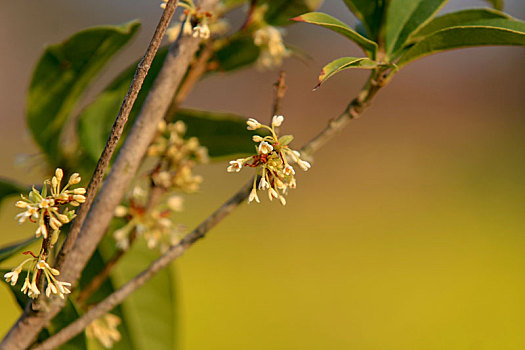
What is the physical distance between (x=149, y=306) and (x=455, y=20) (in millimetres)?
487

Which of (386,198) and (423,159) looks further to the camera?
(423,159)

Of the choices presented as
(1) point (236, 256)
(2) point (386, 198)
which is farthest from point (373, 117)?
(1) point (236, 256)

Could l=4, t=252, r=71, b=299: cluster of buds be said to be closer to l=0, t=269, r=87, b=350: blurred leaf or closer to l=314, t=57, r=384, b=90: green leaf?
l=0, t=269, r=87, b=350: blurred leaf

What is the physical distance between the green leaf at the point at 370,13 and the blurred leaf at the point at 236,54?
0.60 ft

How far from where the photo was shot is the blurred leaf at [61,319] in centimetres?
Answer: 48

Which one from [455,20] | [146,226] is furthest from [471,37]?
[146,226]

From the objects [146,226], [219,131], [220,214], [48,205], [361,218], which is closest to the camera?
[48,205]

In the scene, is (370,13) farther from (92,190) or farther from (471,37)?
(92,190)

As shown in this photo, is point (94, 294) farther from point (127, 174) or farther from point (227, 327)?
point (227, 327)

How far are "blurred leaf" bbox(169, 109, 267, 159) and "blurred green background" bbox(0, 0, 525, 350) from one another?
0.72 ft

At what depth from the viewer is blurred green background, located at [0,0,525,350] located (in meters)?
3.51

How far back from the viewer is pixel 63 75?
67 centimetres

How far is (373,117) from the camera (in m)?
7.72

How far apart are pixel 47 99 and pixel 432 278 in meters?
3.94
